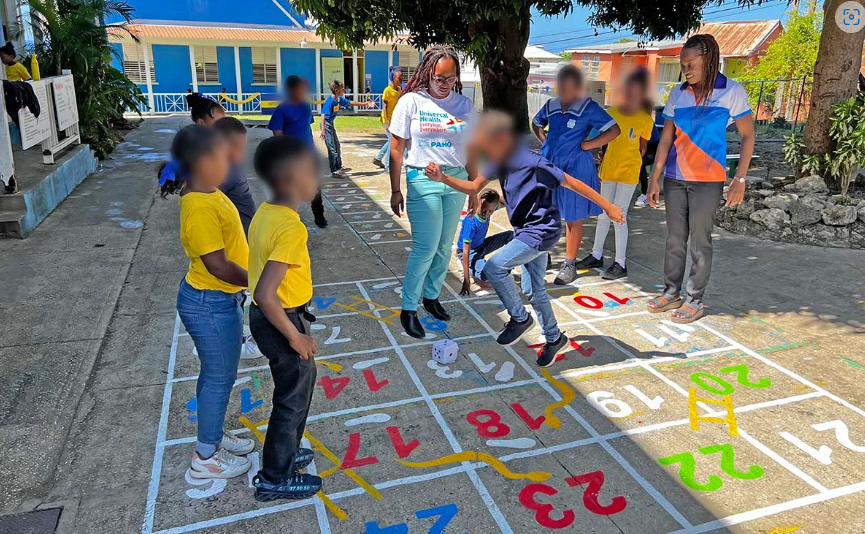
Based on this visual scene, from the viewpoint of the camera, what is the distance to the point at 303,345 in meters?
2.21

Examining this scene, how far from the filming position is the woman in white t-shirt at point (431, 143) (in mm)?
3699

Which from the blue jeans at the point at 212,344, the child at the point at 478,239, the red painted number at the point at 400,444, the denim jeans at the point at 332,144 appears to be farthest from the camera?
the denim jeans at the point at 332,144

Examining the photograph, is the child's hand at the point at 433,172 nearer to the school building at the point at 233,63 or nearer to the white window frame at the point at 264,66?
the school building at the point at 233,63

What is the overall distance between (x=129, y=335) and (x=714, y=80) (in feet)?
13.7

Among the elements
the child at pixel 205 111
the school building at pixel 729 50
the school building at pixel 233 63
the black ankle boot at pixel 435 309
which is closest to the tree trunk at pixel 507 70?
the black ankle boot at pixel 435 309

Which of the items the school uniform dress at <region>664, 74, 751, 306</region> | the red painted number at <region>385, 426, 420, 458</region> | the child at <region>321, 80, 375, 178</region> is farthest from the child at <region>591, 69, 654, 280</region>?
the child at <region>321, 80, 375, 178</region>

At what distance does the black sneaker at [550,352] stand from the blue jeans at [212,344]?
1.85 metres

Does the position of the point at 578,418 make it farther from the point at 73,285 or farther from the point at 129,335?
the point at 73,285

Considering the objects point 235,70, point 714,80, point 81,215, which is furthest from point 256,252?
point 235,70

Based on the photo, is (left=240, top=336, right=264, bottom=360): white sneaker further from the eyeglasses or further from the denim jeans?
the denim jeans

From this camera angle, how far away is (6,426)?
3.04m

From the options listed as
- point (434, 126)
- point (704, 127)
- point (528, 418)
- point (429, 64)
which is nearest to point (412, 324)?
point (528, 418)

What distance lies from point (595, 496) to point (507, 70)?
981cm

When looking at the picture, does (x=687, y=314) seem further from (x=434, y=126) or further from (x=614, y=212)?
(x=434, y=126)
